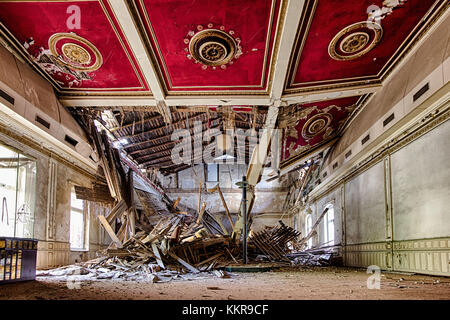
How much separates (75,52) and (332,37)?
5.38m

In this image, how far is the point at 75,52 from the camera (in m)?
7.09

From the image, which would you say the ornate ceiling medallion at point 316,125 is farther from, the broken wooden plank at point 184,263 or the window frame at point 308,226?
the window frame at point 308,226

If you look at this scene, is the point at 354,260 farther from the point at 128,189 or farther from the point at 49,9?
the point at 49,9

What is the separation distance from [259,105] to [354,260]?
5.84 m

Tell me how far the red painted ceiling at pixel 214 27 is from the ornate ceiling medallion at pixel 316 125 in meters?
2.69

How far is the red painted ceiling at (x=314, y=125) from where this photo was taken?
9695 millimetres

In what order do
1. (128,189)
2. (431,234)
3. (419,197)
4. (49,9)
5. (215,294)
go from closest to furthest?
(215,294)
(49,9)
(431,234)
(419,197)
(128,189)

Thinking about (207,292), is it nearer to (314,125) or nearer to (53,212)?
(53,212)

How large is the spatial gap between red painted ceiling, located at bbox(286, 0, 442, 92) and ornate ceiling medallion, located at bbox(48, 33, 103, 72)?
14.2 feet

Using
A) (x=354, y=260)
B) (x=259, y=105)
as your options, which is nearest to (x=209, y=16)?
(x=259, y=105)

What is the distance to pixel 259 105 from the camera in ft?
30.2

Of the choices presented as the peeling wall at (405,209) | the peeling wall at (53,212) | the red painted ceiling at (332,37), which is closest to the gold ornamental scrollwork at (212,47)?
the red painted ceiling at (332,37)

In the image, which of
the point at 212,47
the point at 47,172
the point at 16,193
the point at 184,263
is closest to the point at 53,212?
the point at 47,172

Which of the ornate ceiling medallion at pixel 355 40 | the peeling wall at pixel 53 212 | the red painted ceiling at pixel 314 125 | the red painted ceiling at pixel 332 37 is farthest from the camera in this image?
the red painted ceiling at pixel 314 125
